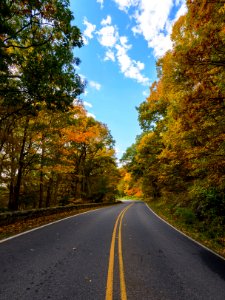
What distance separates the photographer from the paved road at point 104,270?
4077 millimetres

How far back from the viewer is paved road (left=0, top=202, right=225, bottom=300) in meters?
4.08

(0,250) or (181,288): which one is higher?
(0,250)

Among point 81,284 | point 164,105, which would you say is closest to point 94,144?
point 164,105

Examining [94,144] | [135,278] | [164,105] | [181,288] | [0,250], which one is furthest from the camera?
[94,144]

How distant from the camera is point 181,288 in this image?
4473 mm

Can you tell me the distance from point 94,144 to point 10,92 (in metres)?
22.7

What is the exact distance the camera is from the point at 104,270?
5.20 m

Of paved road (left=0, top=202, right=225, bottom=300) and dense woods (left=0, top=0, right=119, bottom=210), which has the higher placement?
dense woods (left=0, top=0, right=119, bottom=210)

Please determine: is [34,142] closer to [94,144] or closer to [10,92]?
[10,92]

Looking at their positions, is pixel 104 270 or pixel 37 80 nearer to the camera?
pixel 104 270

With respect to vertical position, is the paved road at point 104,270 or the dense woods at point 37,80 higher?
the dense woods at point 37,80

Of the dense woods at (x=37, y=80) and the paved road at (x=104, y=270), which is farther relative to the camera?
the dense woods at (x=37, y=80)

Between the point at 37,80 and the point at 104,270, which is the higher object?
the point at 37,80

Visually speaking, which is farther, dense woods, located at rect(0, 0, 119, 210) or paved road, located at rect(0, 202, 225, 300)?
dense woods, located at rect(0, 0, 119, 210)
